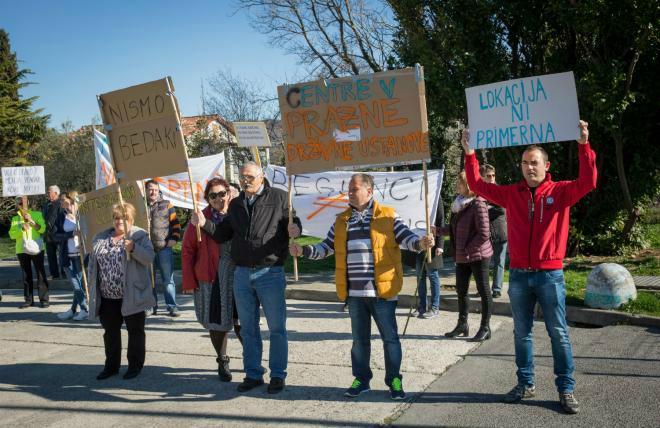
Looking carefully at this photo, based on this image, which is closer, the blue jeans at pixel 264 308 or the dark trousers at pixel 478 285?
the blue jeans at pixel 264 308

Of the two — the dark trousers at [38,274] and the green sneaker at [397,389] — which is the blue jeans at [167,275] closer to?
the dark trousers at [38,274]

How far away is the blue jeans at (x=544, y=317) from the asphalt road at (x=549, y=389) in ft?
0.82

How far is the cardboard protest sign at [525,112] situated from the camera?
17.7 ft

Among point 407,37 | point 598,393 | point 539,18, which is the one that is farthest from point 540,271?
point 407,37

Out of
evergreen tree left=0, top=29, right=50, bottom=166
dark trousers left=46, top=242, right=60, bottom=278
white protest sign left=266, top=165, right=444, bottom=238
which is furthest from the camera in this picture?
evergreen tree left=0, top=29, right=50, bottom=166

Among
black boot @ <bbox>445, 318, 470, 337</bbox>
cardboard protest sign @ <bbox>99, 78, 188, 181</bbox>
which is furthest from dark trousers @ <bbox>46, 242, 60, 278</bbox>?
black boot @ <bbox>445, 318, 470, 337</bbox>

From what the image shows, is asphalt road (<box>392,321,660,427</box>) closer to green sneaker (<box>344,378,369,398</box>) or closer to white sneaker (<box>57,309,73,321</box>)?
green sneaker (<box>344,378,369,398</box>)

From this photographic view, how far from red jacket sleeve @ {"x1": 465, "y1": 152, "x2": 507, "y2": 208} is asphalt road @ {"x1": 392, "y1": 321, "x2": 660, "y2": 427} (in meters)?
1.55

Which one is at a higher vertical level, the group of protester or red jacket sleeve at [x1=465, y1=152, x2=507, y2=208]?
red jacket sleeve at [x1=465, y1=152, x2=507, y2=208]

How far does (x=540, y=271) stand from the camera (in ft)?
15.8

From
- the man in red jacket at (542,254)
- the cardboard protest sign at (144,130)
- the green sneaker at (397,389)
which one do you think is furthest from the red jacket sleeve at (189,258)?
the man in red jacket at (542,254)

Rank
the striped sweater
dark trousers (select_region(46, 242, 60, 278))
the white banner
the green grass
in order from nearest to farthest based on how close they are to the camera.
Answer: the striped sweater
the white banner
dark trousers (select_region(46, 242, 60, 278))
the green grass

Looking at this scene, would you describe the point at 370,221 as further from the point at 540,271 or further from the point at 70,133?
the point at 70,133

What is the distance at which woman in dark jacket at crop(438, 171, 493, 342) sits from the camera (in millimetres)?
6957
